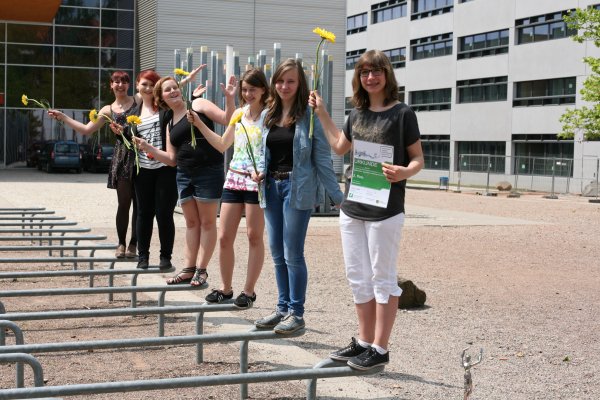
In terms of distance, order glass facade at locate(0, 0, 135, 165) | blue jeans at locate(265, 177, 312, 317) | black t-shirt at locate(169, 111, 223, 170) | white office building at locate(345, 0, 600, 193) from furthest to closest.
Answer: glass facade at locate(0, 0, 135, 165) → white office building at locate(345, 0, 600, 193) → black t-shirt at locate(169, 111, 223, 170) → blue jeans at locate(265, 177, 312, 317)

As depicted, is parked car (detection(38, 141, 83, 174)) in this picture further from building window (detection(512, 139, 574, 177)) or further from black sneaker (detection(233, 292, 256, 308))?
black sneaker (detection(233, 292, 256, 308))

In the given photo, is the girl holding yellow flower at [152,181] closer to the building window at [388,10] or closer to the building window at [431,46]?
the building window at [431,46]

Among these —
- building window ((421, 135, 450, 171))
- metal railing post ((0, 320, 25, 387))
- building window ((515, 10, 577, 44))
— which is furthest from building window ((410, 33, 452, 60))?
metal railing post ((0, 320, 25, 387))

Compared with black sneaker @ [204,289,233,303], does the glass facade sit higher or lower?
higher

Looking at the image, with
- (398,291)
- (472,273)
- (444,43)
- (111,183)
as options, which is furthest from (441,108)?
(398,291)

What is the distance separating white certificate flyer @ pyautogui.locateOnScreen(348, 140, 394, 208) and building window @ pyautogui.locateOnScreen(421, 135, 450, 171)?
43727mm

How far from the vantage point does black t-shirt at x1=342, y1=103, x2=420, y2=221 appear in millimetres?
5027

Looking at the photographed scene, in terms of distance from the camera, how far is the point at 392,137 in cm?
504

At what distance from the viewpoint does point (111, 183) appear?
8.88 metres

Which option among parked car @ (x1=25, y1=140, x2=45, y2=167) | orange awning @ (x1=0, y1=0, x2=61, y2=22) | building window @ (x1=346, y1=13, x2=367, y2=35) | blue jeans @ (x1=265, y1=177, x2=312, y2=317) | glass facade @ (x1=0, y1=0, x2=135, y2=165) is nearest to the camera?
blue jeans @ (x1=265, y1=177, x2=312, y2=317)

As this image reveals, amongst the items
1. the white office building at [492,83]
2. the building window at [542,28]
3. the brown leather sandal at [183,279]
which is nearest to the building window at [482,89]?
the white office building at [492,83]

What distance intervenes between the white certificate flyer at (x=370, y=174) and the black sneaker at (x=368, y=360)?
81cm

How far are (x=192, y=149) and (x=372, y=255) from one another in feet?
8.40

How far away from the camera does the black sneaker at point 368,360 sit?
16.7 ft
